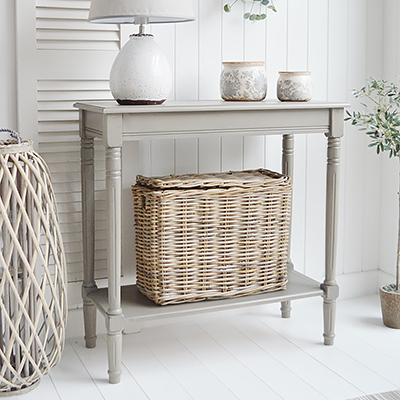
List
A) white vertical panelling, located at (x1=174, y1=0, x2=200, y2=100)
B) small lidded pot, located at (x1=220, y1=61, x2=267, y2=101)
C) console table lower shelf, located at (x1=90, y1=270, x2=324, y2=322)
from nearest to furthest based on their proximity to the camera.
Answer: console table lower shelf, located at (x1=90, y1=270, x2=324, y2=322) < small lidded pot, located at (x1=220, y1=61, x2=267, y2=101) < white vertical panelling, located at (x1=174, y1=0, x2=200, y2=100)

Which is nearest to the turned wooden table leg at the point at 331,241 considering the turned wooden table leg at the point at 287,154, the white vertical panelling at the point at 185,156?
the turned wooden table leg at the point at 287,154

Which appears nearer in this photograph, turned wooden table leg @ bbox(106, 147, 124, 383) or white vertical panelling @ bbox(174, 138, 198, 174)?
turned wooden table leg @ bbox(106, 147, 124, 383)

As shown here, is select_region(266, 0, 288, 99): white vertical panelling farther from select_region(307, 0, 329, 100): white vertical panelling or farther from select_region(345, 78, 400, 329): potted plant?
select_region(345, 78, 400, 329): potted plant

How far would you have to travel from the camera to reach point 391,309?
Answer: 2453 millimetres

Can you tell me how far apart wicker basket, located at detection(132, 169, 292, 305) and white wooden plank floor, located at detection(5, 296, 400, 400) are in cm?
24

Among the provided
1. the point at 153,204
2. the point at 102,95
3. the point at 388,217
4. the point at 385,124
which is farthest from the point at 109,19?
the point at 388,217

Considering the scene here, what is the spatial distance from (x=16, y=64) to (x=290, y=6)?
3.80ft

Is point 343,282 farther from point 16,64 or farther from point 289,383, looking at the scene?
point 16,64

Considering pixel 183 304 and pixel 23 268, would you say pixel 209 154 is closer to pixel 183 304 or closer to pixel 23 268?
pixel 183 304

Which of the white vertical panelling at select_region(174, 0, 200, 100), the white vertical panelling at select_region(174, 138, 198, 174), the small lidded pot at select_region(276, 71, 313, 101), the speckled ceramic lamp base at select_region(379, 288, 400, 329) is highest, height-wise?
the white vertical panelling at select_region(174, 0, 200, 100)

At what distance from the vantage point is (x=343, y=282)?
9.32 feet

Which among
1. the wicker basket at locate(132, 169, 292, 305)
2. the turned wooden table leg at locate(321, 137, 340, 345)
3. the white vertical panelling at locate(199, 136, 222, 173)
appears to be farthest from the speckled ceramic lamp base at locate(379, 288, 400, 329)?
the white vertical panelling at locate(199, 136, 222, 173)

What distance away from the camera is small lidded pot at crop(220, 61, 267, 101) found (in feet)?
7.02

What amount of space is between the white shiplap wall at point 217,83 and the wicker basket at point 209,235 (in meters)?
0.28
